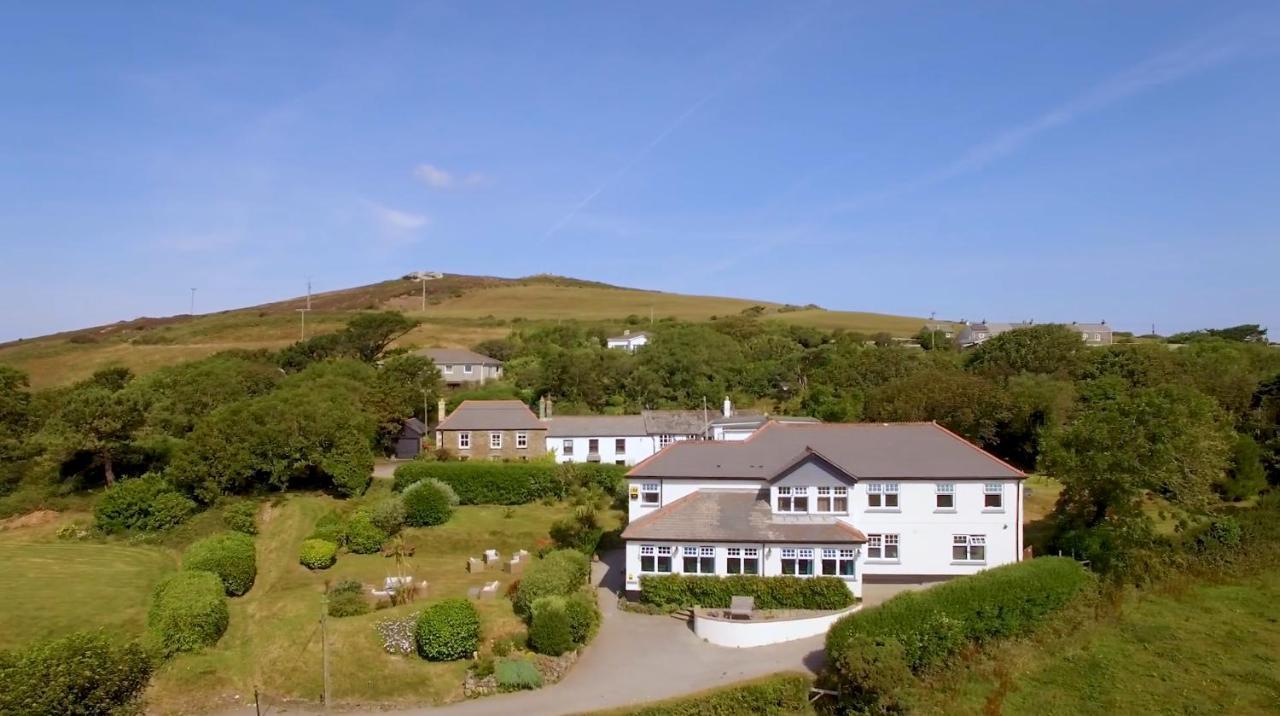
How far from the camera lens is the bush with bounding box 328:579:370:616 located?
90.1ft

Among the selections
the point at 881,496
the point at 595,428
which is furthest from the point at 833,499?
the point at 595,428

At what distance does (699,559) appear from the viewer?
2856 centimetres

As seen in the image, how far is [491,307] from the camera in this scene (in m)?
130

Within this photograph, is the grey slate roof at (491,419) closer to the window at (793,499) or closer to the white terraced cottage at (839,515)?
the white terraced cottage at (839,515)

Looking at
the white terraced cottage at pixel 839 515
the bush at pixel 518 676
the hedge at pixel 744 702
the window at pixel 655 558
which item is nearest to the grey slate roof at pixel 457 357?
the white terraced cottage at pixel 839 515

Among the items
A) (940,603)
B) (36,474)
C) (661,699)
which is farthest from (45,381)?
(940,603)

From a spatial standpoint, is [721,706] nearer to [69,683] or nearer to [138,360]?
[69,683]

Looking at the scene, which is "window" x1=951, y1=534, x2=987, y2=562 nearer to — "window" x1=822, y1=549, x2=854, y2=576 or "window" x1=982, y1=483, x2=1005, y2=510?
"window" x1=982, y1=483, x2=1005, y2=510

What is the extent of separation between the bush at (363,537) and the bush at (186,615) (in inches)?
279

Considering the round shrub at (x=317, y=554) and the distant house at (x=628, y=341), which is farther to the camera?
the distant house at (x=628, y=341)

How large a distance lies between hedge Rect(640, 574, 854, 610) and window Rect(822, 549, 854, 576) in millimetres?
445

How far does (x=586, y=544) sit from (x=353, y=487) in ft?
42.7

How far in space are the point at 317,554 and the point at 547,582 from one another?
11318 mm

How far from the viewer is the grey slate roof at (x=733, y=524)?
28.1 meters
